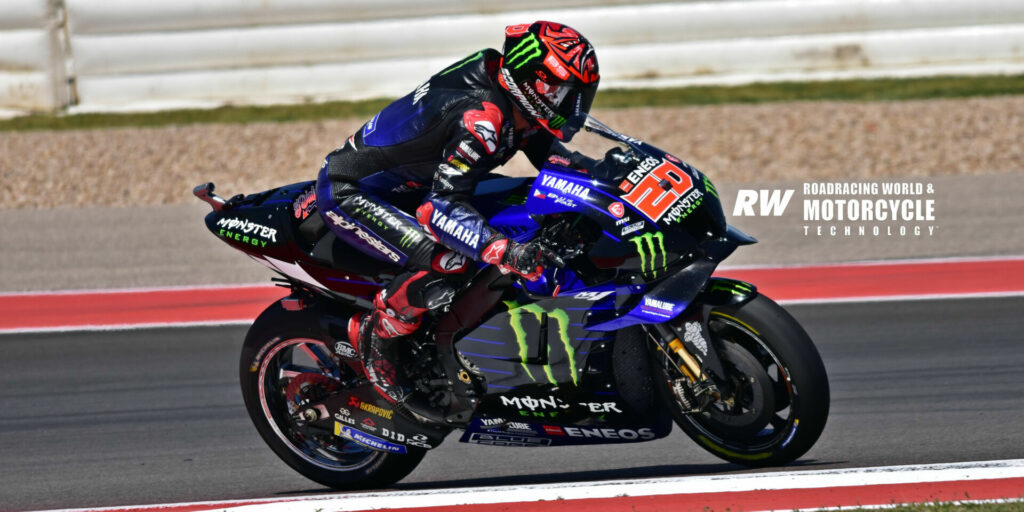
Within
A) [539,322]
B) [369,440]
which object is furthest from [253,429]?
Answer: [539,322]

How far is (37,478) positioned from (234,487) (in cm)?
93

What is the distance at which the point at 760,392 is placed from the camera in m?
4.20

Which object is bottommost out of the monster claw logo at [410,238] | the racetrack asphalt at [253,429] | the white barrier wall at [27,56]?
the white barrier wall at [27,56]

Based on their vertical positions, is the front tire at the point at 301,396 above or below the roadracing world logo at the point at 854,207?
above

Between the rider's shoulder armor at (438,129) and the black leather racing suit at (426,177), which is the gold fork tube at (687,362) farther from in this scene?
the rider's shoulder armor at (438,129)

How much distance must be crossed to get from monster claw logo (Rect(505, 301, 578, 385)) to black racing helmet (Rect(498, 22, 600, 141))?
2.02 feet

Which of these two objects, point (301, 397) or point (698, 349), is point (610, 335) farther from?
point (301, 397)

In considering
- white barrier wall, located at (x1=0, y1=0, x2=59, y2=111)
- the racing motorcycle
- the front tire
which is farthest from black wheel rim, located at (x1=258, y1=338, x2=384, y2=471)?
white barrier wall, located at (x1=0, y1=0, x2=59, y2=111)

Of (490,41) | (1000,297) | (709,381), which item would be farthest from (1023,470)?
(490,41)

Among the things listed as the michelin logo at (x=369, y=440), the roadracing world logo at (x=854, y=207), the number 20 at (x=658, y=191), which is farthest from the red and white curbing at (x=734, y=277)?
the number 20 at (x=658, y=191)

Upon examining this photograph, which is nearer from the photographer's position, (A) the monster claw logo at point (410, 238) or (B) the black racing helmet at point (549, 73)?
(B) the black racing helmet at point (549, 73)

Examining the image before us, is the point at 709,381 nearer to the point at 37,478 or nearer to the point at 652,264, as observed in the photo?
the point at 652,264

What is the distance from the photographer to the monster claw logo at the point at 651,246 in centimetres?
416

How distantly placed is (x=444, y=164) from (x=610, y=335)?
0.82 metres
